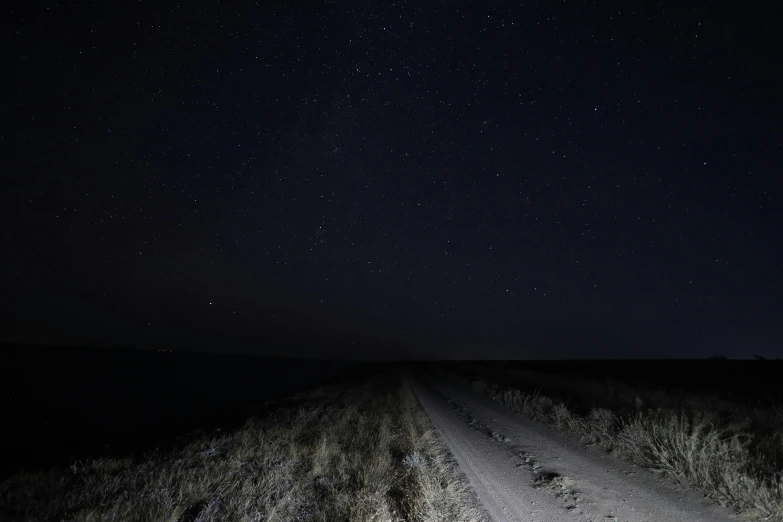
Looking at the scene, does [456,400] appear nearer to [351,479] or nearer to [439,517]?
[351,479]

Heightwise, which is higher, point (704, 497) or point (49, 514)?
point (704, 497)

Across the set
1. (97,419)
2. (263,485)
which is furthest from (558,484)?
(97,419)

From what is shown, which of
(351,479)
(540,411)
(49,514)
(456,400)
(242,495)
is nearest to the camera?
(49,514)

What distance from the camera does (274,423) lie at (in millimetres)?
14742

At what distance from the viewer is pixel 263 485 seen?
7348 millimetres

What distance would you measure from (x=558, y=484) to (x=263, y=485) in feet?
19.1

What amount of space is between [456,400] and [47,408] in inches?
1269

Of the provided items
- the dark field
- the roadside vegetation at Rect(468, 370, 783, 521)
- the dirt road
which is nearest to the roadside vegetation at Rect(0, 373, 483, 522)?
the dirt road

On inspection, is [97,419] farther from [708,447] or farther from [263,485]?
[708,447]

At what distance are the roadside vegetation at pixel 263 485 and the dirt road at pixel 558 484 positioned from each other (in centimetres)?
59

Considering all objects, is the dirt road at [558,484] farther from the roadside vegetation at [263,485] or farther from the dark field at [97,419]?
the dark field at [97,419]

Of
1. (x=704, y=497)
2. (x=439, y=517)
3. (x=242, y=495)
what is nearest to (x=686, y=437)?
(x=704, y=497)

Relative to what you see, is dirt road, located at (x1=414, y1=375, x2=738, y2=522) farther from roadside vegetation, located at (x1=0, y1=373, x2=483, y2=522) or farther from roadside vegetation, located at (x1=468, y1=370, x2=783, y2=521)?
roadside vegetation, located at (x1=0, y1=373, x2=483, y2=522)

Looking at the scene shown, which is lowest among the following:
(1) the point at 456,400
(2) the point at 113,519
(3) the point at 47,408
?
(3) the point at 47,408
